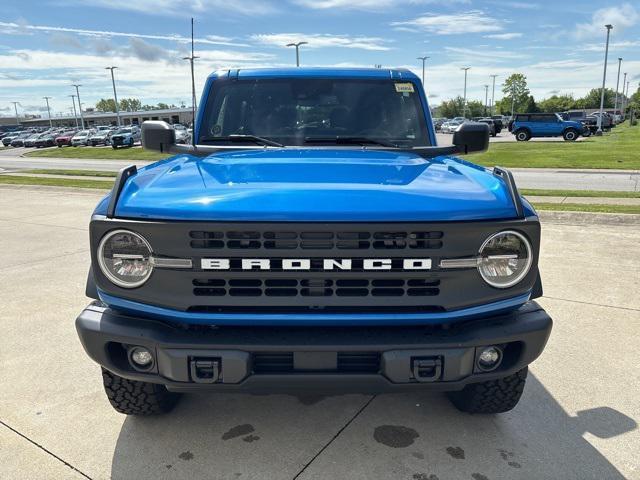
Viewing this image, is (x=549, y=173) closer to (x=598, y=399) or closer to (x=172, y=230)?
(x=598, y=399)

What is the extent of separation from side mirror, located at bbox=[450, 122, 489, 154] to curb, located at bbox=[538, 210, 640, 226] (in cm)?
524

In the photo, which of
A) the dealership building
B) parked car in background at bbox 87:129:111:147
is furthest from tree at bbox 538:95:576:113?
parked car in background at bbox 87:129:111:147

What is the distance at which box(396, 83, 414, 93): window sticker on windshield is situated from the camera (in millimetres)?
3801

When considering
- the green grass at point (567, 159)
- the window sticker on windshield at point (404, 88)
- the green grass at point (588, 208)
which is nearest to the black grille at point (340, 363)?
the window sticker on windshield at point (404, 88)

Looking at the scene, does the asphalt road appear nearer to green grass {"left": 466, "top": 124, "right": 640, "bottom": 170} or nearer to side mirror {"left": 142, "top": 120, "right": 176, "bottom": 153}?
green grass {"left": 466, "top": 124, "right": 640, "bottom": 170}

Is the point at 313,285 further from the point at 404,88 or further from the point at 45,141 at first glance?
the point at 45,141

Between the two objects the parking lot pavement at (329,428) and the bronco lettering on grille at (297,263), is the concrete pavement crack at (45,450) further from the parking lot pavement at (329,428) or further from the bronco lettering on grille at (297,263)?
the bronco lettering on grille at (297,263)

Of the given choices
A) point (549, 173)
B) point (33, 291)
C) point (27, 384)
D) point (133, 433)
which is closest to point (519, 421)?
point (133, 433)

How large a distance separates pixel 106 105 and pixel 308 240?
205370mm

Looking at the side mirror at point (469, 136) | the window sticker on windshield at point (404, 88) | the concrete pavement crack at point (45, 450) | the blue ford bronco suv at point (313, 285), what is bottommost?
the concrete pavement crack at point (45, 450)

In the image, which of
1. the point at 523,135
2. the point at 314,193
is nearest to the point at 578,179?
the point at 314,193

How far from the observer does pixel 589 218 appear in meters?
8.23

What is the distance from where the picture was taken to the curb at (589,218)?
8.04 metres

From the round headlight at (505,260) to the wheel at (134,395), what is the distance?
5.87 feet
